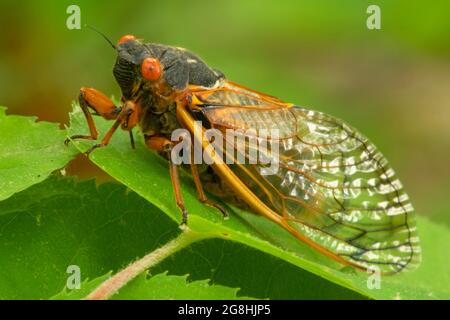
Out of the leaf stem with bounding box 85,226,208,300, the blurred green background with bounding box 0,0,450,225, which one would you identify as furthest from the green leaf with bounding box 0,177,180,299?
the blurred green background with bounding box 0,0,450,225

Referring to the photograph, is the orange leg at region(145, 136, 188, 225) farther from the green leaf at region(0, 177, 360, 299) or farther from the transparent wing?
the transparent wing

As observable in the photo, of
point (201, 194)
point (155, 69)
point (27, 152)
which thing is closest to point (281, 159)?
point (201, 194)

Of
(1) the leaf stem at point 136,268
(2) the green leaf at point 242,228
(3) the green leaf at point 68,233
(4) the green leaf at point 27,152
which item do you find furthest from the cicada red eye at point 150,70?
(1) the leaf stem at point 136,268

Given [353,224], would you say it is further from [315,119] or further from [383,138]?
[383,138]

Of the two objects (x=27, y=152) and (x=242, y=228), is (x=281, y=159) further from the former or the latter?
(x=27, y=152)

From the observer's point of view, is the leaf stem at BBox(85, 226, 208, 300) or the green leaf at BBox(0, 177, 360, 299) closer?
the leaf stem at BBox(85, 226, 208, 300)

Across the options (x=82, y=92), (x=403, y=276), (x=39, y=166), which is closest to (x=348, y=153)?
(x=403, y=276)

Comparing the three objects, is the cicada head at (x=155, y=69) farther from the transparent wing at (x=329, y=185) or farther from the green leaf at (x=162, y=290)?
the green leaf at (x=162, y=290)
